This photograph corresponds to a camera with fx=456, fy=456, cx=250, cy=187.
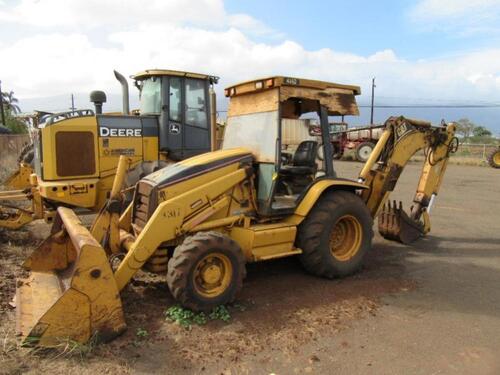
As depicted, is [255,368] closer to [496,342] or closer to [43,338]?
[43,338]

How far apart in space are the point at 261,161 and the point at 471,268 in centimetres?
347

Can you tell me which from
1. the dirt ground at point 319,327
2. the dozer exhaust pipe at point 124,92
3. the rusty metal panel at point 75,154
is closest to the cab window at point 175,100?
the dozer exhaust pipe at point 124,92

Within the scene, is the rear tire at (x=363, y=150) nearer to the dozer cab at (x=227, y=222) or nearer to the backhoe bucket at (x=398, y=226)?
the backhoe bucket at (x=398, y=226)

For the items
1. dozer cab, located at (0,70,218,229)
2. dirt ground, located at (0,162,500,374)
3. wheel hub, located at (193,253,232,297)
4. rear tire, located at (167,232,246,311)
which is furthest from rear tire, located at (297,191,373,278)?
dozer cab, located at (0,70,218,229)

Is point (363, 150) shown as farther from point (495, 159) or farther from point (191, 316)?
point (191, 316)

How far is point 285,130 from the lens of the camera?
236 inches

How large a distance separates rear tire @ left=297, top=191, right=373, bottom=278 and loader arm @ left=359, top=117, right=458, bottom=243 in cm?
93

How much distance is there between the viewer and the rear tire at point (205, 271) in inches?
178

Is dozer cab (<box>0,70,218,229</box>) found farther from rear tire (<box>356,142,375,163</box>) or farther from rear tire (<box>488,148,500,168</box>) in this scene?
rear tire (<box>488,148,500,168</box>)

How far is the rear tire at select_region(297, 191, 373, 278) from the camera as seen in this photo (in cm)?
563

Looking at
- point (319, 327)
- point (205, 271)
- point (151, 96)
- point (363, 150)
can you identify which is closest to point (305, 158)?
point (205, 271)

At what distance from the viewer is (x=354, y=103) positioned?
20.0ft

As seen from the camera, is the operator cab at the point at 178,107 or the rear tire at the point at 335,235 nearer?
the rear tire at the point at 335,235

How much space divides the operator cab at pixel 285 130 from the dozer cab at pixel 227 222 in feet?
0.05
